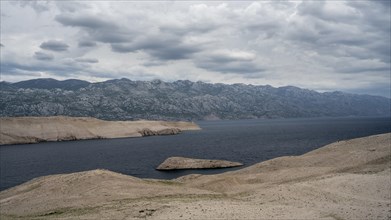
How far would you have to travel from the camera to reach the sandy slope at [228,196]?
29453 millimetres

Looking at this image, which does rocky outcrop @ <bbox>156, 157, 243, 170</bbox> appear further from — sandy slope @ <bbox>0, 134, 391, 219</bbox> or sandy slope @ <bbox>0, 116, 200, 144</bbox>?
sandy slope @ <bbox>0, 116, 200, 144</bbox>

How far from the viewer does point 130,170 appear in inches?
3125

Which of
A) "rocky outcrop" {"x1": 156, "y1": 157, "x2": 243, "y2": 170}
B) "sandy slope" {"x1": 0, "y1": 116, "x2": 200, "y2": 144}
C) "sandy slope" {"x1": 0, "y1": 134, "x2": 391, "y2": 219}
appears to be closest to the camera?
"sandy slope" {"x1": 0, "y1": 134, "x2": 391, "y2": 219}

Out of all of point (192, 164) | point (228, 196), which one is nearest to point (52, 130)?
point (192, 164)

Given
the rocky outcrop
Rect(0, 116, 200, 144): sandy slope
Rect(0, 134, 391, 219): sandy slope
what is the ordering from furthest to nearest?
Rect(0, 116, 200, 144): sandy slope < the rocky outcrop < Rect(0, 134, 391, 219): sandy slope

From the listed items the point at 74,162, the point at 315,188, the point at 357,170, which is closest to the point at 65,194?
the point at 315,188

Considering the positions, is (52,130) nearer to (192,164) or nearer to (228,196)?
(192,164)

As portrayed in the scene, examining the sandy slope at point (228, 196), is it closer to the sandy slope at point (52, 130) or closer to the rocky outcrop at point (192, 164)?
the rocky outcrop at point (192, 164)

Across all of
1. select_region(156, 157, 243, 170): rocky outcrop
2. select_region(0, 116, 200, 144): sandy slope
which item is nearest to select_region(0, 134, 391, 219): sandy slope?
select_region(156, 157, 243, 170): rocky outcrop

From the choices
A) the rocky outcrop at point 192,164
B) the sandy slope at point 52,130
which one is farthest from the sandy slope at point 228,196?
the sandy slope at point 52,130

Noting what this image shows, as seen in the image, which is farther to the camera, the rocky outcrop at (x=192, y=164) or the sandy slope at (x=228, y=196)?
the rocky outcrop at (x=192, y=164)

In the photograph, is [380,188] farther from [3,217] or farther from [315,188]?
[3,217]

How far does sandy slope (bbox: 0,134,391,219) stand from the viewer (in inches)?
Answer: 1160

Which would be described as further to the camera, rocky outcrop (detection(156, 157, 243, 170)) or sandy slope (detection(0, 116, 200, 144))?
sandy slope (detection(0, 116, 200, 144))
